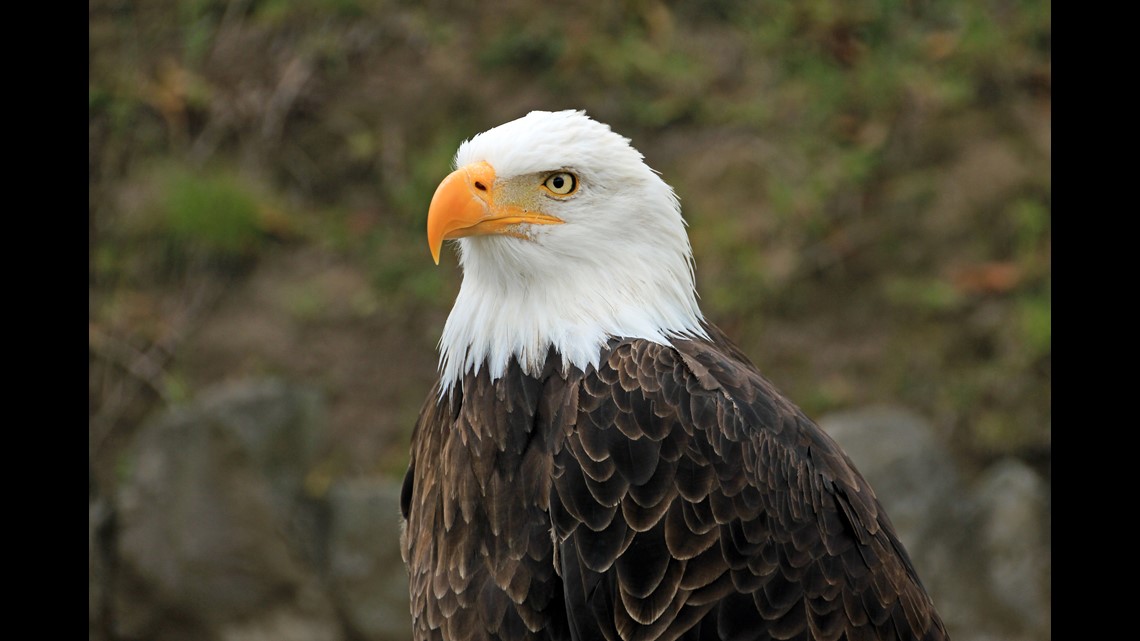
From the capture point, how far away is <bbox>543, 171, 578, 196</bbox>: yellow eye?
295 centimetres

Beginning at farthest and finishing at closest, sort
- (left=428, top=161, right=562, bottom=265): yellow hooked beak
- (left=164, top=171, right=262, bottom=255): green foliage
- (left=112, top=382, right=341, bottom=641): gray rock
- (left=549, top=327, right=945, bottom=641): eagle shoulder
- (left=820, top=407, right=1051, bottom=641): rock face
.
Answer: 1. (left=164, top=171, right=262, bottom=255): green foliage
2. (left=112, top=382, right=341, bottom=641): gray rock
3. (left=820, top=407, right=1051, bottom=641): rock face
4. (left=428, top=161, right=562, bottom=265): yellow hooked beak
5. (left=549, top=327, right=945, bottom=641): eagle shoulder

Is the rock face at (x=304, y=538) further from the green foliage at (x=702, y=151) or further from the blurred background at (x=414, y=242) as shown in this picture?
the green foliage at (x=702, y=151)

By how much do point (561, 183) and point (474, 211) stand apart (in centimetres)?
23

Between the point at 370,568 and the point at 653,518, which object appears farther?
the point at 370,568

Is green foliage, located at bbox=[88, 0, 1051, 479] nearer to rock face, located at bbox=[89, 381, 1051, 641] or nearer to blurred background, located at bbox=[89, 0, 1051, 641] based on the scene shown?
blurred background, located at bbox=[89, 0, 1051, 641]

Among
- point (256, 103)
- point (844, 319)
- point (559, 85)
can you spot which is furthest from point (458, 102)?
point (844, 319)

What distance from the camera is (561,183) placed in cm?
296

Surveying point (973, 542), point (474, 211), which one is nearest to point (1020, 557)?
point (973, 542)

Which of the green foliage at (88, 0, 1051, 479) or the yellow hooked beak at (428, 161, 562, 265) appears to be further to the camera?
the green foliage at (88, 0, 1051, 479)

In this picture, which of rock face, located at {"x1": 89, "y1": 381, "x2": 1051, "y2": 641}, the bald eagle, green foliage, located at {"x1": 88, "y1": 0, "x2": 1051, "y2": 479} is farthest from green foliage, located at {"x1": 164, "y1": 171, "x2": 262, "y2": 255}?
the bald eagle

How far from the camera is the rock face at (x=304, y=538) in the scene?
5.07m

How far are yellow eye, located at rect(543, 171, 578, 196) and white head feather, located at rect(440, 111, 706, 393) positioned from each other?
0.02 metres

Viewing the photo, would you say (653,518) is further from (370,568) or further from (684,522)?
(370,568)

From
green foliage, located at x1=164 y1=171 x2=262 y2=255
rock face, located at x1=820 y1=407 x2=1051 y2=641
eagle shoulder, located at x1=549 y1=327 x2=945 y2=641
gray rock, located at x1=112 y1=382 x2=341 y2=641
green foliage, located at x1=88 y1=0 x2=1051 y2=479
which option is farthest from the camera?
green foliage, located at x1=164 y1=171 x2=262 y2=255
